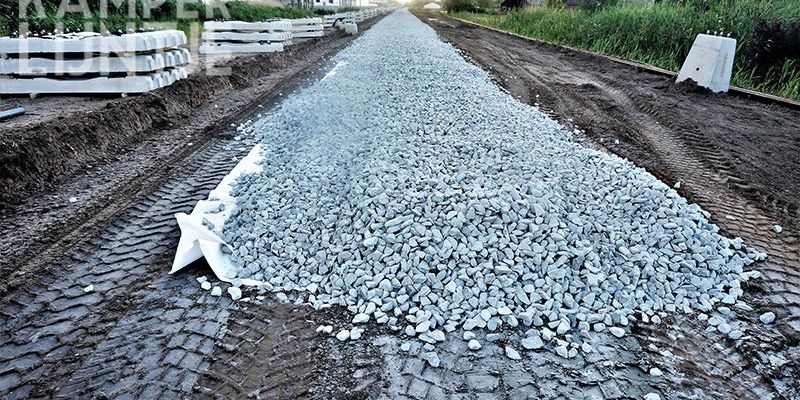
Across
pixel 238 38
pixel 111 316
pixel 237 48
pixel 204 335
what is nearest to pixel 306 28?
pixel 238 38

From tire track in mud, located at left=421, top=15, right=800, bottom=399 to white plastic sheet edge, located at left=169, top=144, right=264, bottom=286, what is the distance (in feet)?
9.22

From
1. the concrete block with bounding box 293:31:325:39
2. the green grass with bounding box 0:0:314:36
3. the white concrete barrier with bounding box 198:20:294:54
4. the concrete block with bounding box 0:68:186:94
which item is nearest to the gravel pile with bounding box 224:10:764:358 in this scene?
the concrete block with bounding box 0:68:186:94

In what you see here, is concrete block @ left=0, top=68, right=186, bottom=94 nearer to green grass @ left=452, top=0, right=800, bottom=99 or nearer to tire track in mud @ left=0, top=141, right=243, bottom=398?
tire track in mud @ left=0, top=141, right=243, bottom=398

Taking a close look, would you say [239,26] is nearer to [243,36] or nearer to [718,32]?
[243,36]

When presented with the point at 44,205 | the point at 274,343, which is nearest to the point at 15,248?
the point at 44,205

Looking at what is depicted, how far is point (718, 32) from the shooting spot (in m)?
10.7

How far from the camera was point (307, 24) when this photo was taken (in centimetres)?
2006

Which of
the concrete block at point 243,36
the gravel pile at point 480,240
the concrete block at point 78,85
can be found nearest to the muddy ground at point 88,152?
the concrete block at point 78,85

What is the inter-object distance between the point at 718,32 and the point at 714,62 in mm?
2592

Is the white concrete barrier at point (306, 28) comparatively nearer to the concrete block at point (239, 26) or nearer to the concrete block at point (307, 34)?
the concrete block at point (307, 34)

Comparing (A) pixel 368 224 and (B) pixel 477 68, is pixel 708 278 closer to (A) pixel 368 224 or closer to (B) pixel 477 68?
(A) pixel 368 224

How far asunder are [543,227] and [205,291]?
8.02ft

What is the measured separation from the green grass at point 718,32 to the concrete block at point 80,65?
10744mm

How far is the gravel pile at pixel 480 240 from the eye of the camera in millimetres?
3072
